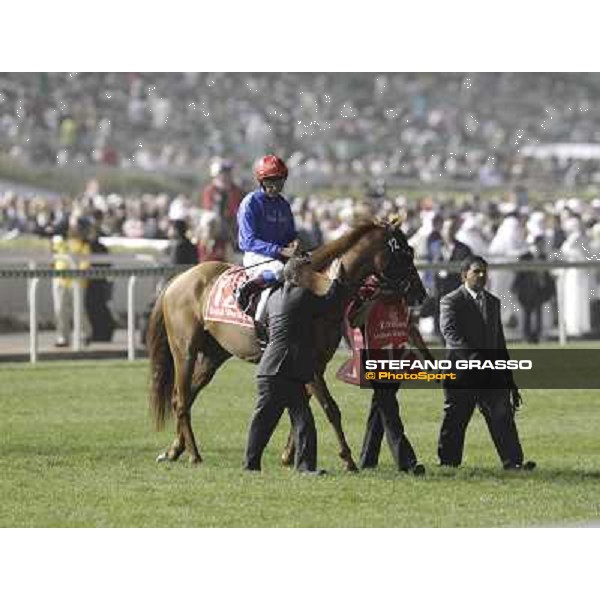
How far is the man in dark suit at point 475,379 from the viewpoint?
13617 millimetres

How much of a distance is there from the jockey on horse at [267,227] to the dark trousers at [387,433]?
3.25ft

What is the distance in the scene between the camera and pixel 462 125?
50812 millimetres

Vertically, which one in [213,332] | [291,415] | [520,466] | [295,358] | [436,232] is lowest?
[520,466]

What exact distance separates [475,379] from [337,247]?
1390mm

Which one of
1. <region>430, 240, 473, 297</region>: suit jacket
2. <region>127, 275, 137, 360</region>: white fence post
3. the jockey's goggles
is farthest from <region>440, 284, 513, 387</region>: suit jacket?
<region>430, 240, 473, 297</region>: suit jacket

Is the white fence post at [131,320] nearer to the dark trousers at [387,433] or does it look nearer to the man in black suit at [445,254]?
the man in black suit at [445,254]

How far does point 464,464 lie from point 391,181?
30.5 meters

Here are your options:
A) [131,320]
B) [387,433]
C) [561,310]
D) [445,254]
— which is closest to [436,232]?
[445,254]

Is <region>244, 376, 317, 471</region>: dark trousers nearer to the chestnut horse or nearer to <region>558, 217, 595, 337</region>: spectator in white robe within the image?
the chestnut horse

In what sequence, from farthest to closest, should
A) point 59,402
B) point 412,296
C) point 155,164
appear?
point 155,164, point 59,402, point 412,296

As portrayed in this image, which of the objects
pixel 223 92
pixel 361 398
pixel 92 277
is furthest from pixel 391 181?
pixel 361 398

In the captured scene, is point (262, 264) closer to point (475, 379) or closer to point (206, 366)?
point (206, 366)

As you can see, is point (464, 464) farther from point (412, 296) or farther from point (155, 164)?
point (155, 164)

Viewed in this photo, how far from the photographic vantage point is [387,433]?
13.3m
